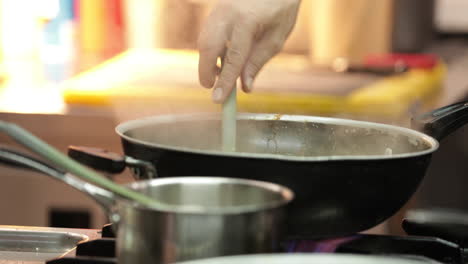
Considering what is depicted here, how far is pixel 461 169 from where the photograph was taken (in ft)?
8.43

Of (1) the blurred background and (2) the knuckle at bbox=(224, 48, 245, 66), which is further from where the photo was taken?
(1) the blurred background

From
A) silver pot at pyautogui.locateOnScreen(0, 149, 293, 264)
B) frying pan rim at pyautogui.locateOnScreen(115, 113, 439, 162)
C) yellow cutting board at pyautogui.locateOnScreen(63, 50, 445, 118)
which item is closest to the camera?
silver pot at pyautogui.locateOnScreen(0, 149, 293, 264)

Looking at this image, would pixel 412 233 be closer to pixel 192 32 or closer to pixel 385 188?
pixel 385 188

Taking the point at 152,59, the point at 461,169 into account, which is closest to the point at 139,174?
the point at 152,59

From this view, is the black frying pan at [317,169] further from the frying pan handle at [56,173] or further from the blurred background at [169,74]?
the blurred background at [169,74]

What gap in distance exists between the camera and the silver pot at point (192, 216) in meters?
0.67

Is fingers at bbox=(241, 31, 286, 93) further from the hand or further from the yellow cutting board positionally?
the yellow cutting board

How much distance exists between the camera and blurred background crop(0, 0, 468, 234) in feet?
6.29

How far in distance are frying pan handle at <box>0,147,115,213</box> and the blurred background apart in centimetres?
113

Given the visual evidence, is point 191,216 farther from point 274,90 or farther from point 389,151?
point 274,90

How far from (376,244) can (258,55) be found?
33 cm

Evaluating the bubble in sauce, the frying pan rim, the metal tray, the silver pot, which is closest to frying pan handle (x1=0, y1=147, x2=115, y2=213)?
the silver pot

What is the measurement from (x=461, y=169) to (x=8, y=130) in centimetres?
206

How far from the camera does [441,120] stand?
0.99 meters
